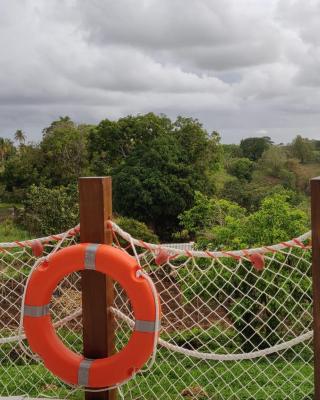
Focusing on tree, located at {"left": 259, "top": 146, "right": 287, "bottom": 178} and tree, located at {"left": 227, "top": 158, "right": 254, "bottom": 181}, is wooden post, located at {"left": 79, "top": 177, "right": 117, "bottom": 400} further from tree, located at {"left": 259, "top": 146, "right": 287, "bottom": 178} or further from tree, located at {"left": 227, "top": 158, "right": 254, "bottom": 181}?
tree, located at {"left": 227, "top": 158, "right": 254, "bottom": 181}

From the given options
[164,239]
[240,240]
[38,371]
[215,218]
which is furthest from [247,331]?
[164,239]

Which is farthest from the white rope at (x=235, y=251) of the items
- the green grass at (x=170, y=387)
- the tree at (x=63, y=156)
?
the tree at (x=63, y=156)

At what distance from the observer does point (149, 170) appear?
18.8m

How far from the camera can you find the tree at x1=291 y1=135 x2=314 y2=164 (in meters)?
29.8

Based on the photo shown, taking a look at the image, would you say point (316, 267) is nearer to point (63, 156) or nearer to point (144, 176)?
point (144, 176)

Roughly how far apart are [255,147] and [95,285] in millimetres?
31310

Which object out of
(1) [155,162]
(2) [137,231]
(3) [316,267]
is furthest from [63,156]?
(3) [316,267]

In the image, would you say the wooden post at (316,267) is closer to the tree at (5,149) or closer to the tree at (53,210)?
the tree at (53,210)

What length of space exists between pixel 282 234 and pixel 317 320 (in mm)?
3826

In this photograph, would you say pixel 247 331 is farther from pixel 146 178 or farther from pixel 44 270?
pixel 146 178

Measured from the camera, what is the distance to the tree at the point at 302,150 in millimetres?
29797

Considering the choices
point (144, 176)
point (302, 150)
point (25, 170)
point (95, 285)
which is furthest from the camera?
point (302, 150)

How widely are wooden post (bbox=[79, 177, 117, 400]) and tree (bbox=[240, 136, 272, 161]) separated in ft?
99.6

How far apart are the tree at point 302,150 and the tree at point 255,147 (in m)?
1.86
